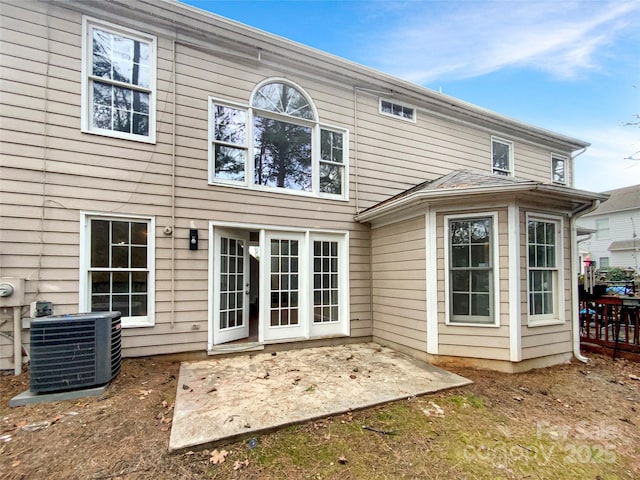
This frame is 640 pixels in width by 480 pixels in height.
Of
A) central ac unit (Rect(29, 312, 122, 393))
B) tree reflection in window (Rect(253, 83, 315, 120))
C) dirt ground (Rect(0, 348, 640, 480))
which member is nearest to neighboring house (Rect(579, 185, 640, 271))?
dirt ground (Rect(0, 348, 640, 480))

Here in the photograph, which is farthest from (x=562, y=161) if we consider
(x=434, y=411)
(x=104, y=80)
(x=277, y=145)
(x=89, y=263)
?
(x=89, y=263)

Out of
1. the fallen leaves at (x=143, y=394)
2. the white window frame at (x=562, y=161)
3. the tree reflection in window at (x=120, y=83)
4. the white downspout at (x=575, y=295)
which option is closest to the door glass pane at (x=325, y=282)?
the fallen leaves at (x=143, y=394)

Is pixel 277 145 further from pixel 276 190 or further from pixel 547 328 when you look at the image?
pixel 547 328

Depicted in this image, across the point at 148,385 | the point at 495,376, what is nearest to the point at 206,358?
the point at 148,385

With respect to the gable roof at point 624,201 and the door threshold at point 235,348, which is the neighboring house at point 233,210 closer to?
the door threshold at point 235,348

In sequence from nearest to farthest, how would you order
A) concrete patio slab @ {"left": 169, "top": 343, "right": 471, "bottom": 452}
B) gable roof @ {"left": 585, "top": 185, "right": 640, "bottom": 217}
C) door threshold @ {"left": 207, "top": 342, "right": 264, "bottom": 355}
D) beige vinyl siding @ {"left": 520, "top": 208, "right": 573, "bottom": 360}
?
concrete patio slab @ {"left": 169, "top": 343, "right": 471, "bottom": 452} < beige vinyl siding @ {"left": 520, "top": 208, "right": 573, "bottom": 360} < door threshold @ {"left": 207, "top": 342, "right": 264, "bottom": 355} < gable roof @ {"left": 585, "top": 185, "right": 640, "bottom": 217}

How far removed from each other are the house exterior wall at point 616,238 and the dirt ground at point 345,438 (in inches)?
791

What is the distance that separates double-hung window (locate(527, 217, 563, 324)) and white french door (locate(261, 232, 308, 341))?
148 inches

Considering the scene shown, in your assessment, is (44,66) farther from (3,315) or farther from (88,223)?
(3,315)

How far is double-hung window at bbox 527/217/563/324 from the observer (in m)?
4.60

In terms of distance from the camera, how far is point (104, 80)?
431cm

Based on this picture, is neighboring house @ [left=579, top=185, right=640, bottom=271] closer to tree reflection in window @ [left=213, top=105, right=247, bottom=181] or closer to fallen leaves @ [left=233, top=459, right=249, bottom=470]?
tree reflection in window @ [left=213, top=105, right=247, bottom=181]

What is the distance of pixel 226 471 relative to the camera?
7.09 feet

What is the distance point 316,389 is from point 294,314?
204 centimetres
